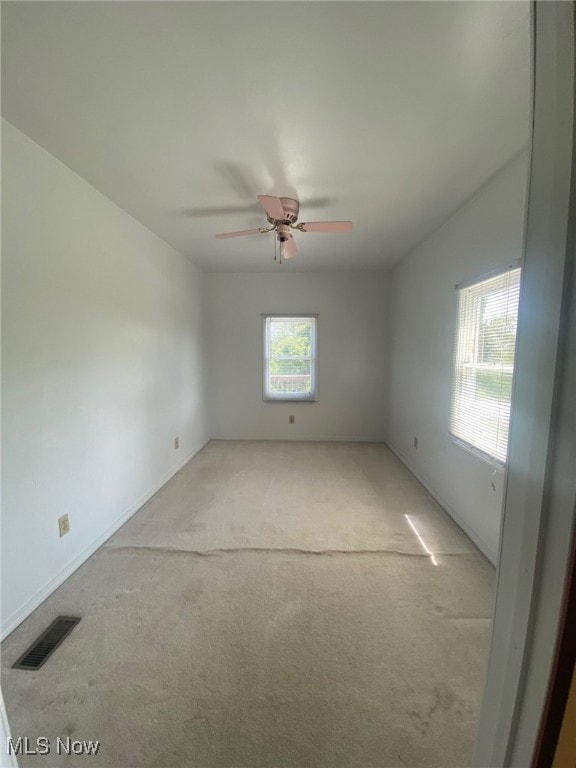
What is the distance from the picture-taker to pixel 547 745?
43cm

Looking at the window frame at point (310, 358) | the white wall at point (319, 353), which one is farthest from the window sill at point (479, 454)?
the window frame at point (310, 358)

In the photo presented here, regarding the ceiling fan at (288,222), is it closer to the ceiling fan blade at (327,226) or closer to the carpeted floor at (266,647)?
the ceiling fan blade at (327,226)

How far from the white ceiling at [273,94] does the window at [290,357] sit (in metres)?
2.38

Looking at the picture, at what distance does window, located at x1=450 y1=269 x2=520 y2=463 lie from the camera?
192cm

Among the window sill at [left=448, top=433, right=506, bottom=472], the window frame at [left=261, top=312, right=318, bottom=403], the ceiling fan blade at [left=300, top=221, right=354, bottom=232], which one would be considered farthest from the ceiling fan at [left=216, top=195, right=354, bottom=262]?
the window frame at [left=261, top=312, right=318, bottom=403]

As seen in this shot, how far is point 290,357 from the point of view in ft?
A: 15.2

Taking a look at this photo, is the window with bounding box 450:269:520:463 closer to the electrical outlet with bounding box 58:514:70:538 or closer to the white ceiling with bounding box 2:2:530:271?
the white ceiling with bounding box 2:2:530:271

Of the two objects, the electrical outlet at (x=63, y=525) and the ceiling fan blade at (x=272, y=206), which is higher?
the ceiling fan blade at (x=272, y=206)

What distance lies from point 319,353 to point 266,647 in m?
3.60


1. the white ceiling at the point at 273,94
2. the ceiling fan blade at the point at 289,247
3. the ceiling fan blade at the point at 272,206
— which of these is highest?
the white ceiling at the point at 273,94

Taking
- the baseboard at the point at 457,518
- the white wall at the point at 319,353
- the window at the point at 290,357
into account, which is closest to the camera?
the baseboard at the point at 457,518

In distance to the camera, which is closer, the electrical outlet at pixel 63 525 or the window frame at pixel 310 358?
the electrical outlet at pixel 63 525

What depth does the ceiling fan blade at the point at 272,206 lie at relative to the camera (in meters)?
1.88

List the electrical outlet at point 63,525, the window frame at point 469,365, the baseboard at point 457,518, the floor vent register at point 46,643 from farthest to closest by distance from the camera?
the baseboard at point 457,518, the window frame at point 469,365, the electrical outlet at point 63,525, the floor vent register at point 46,643
